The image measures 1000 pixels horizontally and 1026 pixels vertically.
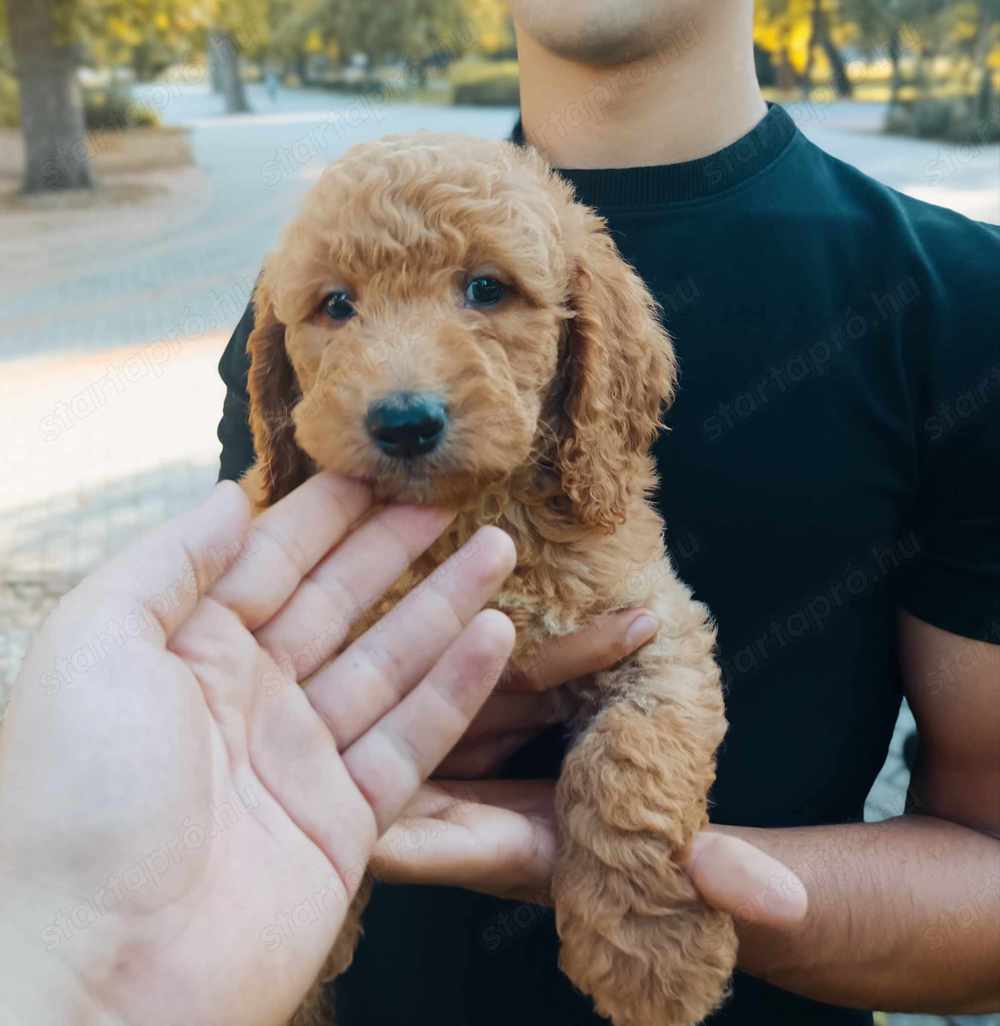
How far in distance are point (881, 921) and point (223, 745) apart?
1509 millimetres

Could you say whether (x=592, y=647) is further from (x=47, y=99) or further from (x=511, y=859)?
(x=47, y=99)

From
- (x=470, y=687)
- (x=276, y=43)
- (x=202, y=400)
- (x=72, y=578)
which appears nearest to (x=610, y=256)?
(x=470, y=687)

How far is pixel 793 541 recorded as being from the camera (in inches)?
99.5

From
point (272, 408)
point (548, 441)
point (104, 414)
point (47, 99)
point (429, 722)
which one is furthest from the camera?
point (47, 99)

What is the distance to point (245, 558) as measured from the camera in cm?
221

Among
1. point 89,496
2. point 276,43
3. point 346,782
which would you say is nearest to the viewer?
point 346,782

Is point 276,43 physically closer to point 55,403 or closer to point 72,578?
point 55,403

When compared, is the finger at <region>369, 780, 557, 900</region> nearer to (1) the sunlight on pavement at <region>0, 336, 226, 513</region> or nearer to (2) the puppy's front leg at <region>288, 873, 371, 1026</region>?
(2) the puppy's front leg at <region>288, 873, 371, 1026</region>

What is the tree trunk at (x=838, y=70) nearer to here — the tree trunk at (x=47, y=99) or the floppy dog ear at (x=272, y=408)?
the tree trunk at (x=47, y=99)

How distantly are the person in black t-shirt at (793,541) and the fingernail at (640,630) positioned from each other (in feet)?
0.30

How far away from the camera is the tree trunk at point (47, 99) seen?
74.4 ft

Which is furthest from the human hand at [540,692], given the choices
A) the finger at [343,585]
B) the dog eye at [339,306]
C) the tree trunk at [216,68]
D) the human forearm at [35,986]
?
the tree trunk at [216,68]

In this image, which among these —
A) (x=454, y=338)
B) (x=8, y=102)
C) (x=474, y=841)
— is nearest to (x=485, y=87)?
(x=8, y=102)

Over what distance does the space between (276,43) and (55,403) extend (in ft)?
157
